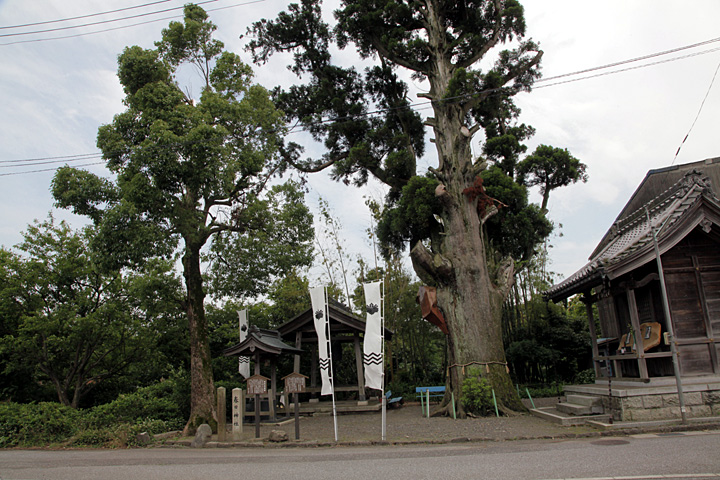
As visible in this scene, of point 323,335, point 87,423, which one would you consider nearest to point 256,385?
point 323,335

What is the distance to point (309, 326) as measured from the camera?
15805 millimetres

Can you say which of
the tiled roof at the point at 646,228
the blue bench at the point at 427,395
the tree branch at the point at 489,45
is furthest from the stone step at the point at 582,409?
the tree branch at the point at 489,45

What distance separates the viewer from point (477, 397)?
10945mm

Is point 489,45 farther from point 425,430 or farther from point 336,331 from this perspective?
point 425,430

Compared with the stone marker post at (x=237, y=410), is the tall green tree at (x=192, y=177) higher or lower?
higher

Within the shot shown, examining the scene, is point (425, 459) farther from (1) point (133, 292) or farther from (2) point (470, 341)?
(1) point (133, 292)

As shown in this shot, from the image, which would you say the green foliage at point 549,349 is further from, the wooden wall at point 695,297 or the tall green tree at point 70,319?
the tall green tree at point 70,319

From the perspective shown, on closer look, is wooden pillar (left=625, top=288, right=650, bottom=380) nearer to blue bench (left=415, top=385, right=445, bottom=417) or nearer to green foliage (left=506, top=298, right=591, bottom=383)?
blue bench (left=415, top=385, right=445, bottom=417)

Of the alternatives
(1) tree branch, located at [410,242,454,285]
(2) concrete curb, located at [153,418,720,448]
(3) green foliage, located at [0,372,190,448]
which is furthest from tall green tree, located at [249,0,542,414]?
(3) green foliage, located at [0,372,190,448]

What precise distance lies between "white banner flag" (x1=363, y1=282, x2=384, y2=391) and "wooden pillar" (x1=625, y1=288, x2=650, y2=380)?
4772 millimetres

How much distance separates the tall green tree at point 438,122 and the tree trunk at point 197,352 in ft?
19.2

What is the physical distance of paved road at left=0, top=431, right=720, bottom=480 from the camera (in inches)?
202

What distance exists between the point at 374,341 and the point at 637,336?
4.94m

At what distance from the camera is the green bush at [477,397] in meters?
10.9
